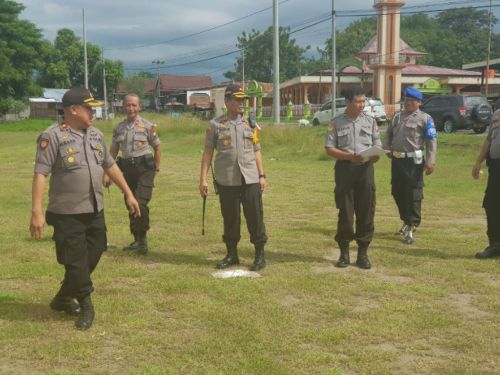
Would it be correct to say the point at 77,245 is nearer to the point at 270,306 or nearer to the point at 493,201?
the point at 270,306

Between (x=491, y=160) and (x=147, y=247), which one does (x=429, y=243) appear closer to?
(x=491, y=160)

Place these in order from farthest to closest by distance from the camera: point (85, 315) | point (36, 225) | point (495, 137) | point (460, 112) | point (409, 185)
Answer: point (460, 112)
point (409, 185)
point (495, 137)
point (85, 315)
point (36, 225)

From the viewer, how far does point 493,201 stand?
6469 millimetres

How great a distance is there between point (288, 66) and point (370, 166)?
294ft

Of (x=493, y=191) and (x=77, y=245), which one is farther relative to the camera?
(x=493, y=191)

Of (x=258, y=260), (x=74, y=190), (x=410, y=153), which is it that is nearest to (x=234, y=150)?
(x=258, y=260)

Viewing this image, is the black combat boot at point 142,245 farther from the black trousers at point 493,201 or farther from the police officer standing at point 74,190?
the black trousers at point 493,201

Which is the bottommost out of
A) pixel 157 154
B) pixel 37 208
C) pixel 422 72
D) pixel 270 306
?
pixel 270 306

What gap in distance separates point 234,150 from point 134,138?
4.56 ft

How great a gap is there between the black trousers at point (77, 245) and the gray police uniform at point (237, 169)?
169 centimetres

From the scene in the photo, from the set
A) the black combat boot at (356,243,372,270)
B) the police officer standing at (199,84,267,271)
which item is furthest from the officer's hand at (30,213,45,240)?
the black combat boot at (356,243,372,270)

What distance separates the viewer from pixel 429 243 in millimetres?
7191

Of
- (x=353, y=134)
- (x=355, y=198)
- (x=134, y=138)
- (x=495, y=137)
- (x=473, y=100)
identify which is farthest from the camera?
(x=473, y=100)

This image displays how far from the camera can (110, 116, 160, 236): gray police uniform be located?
21.7 feet
